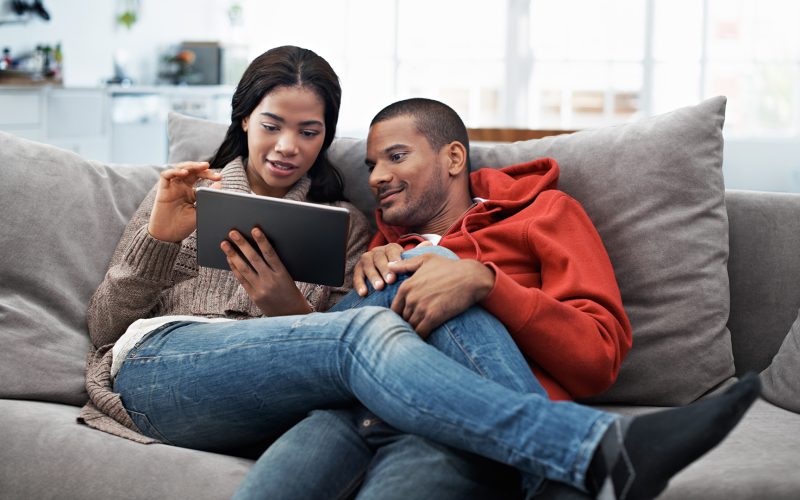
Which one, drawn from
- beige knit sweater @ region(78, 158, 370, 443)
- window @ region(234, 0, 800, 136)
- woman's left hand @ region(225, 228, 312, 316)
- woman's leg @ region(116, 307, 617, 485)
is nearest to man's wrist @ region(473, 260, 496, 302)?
woman's leg @ region(116, 307, 617, 485)

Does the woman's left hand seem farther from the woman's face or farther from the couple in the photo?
the woman's face

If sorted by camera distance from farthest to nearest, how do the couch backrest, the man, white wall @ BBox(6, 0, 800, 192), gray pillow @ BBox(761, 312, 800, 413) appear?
white wall @ BBox(6, 0, 800, 192), the couch backrest, gray pillow @ BBox(761, 312, 800, 413), the man

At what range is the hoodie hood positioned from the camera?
1.67m

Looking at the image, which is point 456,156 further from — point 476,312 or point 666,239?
point 476,312

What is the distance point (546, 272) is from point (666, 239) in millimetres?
310

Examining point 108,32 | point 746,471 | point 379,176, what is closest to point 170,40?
point 108,32

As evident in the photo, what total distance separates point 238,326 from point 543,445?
1.87ft

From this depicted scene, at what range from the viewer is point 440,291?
51.4 inches

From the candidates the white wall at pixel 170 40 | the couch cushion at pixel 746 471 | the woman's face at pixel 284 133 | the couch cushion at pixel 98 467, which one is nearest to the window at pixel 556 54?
the white wall at pixel 170 40

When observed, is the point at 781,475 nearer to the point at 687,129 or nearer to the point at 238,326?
the point at 687,129

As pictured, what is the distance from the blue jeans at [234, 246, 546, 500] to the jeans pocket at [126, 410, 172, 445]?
0.27 meters

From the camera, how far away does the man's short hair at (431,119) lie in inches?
70.7

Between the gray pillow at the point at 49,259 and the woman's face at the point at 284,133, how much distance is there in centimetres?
33

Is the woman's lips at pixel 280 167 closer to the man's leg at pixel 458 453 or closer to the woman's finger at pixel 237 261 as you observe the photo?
the woman's finger at pixel 237 261
